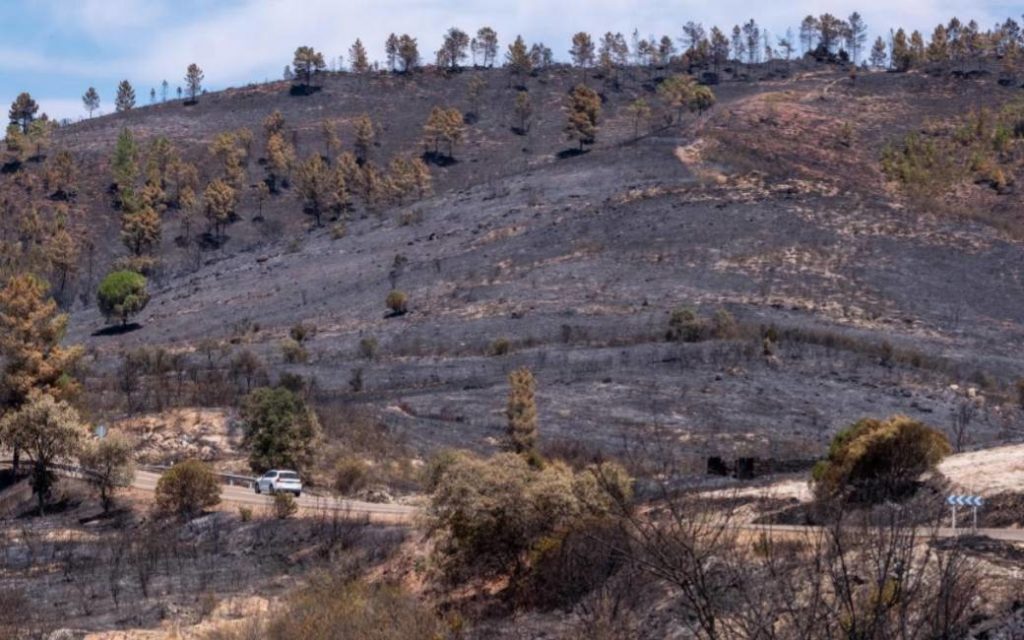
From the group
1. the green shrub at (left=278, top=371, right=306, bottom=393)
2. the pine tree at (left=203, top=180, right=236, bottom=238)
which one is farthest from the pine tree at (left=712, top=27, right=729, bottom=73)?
the green shrub at (left=278, top=371, right=306, bottom=393)

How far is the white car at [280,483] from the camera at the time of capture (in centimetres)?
4081

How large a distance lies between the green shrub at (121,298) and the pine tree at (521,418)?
1834 inches

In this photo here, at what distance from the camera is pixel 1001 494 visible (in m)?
23.2

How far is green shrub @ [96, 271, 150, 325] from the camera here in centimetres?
9175

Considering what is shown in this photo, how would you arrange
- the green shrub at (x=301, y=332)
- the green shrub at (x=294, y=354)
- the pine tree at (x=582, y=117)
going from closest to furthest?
the green shrub at (x=294, y=354) < the green shrub at (x=301, y=332) < the pine tree at (x=582, y=117)

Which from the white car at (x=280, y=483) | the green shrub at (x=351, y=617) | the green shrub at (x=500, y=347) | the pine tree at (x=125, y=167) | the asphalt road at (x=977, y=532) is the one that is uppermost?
the pine tree at (x=125, y=167)

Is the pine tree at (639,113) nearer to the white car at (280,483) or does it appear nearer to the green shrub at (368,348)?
the green shrub at (368,348)

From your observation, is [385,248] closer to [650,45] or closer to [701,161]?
[701,161]

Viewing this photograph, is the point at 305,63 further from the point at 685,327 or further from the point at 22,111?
the point at 685,327

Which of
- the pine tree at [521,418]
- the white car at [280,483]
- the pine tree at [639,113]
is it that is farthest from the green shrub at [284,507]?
the pine tree at [639,113]

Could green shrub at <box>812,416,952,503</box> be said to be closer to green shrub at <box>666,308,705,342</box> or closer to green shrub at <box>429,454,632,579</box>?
green shrub at <box>429,454,632,579</box>

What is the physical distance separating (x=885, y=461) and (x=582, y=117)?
10971 centimetres

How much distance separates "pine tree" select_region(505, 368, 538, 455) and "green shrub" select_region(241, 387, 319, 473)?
25.2 ft

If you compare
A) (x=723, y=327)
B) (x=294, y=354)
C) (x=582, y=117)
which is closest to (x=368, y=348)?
(x=294, y=354)
